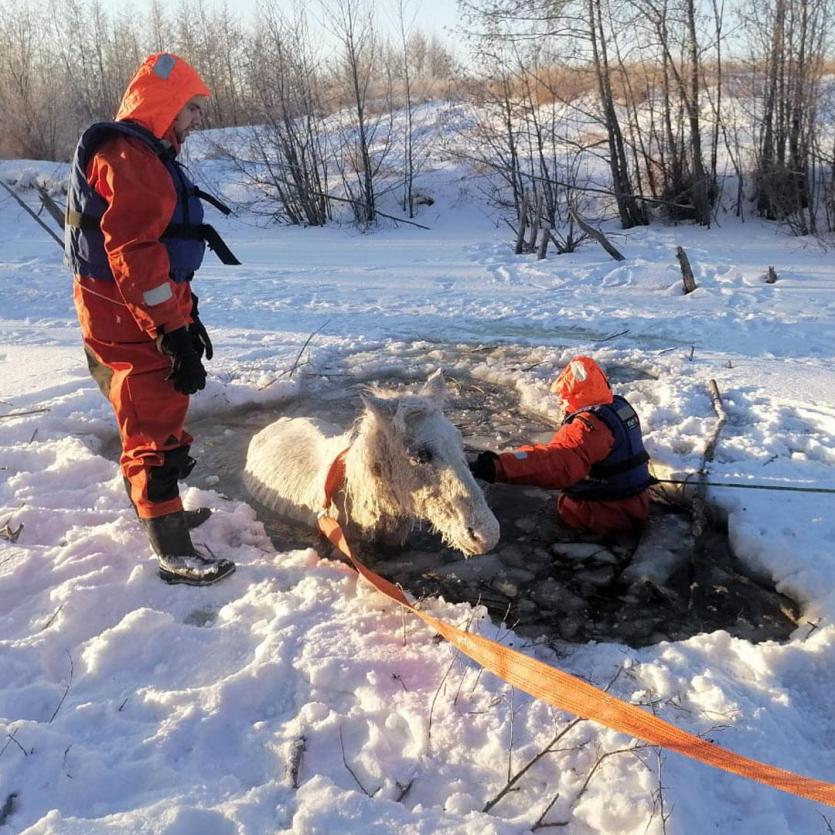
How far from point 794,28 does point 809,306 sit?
782 centimetres

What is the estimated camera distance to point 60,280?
1243 centimetres

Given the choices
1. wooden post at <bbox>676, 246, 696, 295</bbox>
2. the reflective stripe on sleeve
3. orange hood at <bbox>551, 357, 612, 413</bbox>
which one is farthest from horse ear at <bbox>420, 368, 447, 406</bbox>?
wooden post at <bbox>676, 246, 696, 295</bbox>

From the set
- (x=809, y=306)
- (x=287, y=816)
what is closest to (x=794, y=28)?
(x=809, y=306)

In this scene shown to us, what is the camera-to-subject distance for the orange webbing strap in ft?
6.21

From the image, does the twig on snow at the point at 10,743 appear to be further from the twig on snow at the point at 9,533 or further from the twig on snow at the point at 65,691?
the twig on snow at the point at 9,533

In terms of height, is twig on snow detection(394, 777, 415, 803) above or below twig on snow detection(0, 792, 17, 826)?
below

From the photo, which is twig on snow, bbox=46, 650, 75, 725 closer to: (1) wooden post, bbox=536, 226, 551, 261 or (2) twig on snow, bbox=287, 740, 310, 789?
(2) twig on snow, bbox=287, 740, 310, 789

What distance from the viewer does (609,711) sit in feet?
7.21

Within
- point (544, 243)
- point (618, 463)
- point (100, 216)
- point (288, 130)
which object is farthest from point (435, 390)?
point (288, 130)

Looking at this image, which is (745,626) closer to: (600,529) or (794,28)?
(600,529)

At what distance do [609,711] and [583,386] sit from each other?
2.52 meters

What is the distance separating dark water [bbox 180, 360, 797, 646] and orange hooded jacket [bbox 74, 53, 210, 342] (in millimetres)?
1781

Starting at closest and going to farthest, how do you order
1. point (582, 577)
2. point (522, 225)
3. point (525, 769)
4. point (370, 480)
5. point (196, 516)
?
point (525, 769) < point (370, 480) < point (582, 577) < point (196, 516) < point (522, 225)

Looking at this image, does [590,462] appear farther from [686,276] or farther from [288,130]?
[288,130]
